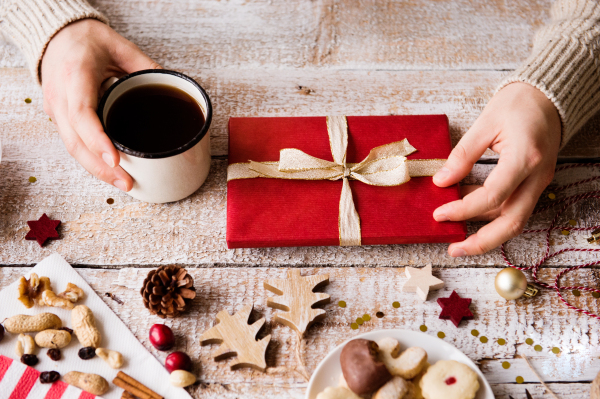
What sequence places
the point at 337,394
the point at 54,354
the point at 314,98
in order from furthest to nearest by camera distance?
the point at 314,98
the point at 54,354
the point at 337,394

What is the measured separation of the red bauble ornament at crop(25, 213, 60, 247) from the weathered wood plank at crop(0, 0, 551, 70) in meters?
0.41

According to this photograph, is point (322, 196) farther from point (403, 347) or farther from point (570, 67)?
point (570, 67)

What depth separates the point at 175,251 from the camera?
2.83 ft

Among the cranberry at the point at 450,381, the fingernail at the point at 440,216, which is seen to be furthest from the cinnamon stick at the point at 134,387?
the fingernail at the point at 440,216

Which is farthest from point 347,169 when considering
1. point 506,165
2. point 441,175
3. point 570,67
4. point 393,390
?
point 570,67

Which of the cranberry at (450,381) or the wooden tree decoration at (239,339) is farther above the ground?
the cranberry at (450,381)

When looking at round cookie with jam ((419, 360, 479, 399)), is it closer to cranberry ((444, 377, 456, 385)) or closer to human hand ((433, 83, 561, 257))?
cranberry ((444, 377, 456, 385))

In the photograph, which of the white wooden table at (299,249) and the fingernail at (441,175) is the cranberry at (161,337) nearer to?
the white wooden table at (299,249)

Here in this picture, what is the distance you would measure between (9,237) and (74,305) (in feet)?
0.68

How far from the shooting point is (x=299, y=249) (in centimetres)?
87

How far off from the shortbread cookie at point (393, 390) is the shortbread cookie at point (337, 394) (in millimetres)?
35

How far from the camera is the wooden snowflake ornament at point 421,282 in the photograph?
32.2 inches

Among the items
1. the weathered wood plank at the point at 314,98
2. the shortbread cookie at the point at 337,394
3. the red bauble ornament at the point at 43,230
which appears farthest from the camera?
the weathered wood plank at the point at 314,98

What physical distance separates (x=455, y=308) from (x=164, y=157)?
578 millimetres
